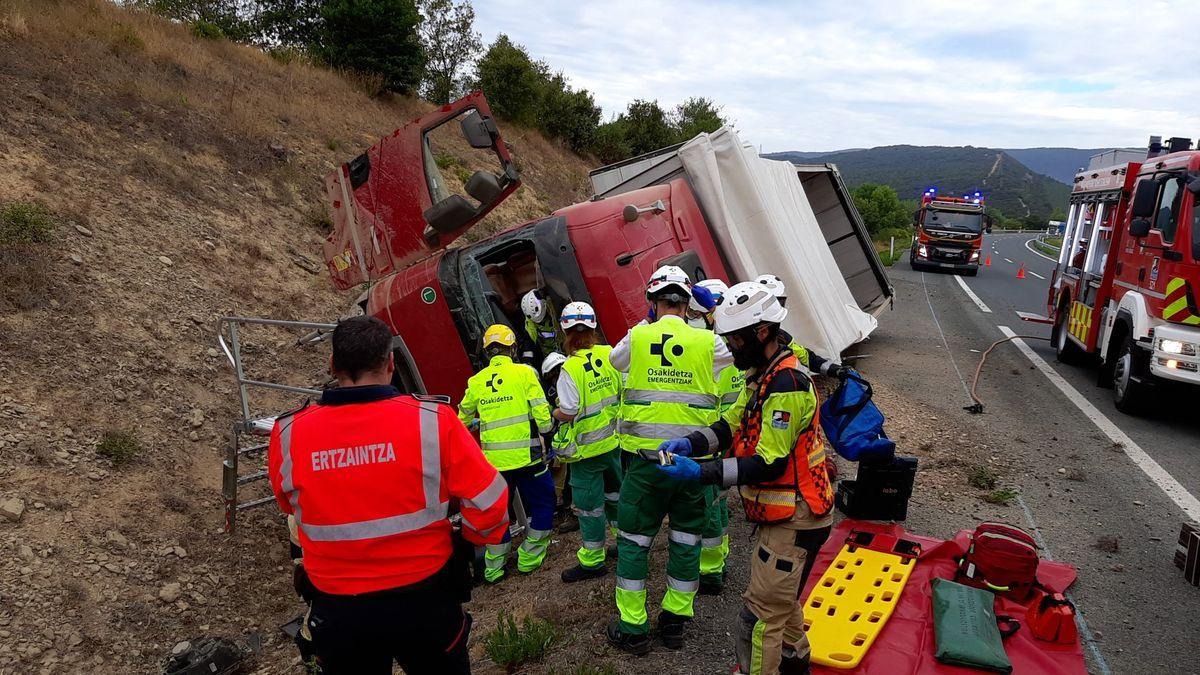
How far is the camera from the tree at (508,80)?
19938 mm

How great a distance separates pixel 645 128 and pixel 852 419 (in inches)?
956

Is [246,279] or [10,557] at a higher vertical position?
[246,279]

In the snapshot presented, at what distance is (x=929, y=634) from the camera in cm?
334

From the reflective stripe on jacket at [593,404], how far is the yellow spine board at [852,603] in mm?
1471

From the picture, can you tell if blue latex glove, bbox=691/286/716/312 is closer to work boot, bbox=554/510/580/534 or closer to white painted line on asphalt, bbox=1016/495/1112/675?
work boot, bbox=554/510/580/534

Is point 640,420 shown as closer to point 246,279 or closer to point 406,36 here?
point 246,279

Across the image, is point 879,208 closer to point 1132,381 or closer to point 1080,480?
point 1132,381

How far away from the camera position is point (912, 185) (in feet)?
445

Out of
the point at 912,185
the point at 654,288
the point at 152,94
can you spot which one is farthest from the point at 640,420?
the point at 912,185

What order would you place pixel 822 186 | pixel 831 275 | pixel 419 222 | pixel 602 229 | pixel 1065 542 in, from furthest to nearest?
1. pixel 822 186
2. pixel 831 275
3. pixel 419 222
4. pixel 602 229
5. pixel 1065 542

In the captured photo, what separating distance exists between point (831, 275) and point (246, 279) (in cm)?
674

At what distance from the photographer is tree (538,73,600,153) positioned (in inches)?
880

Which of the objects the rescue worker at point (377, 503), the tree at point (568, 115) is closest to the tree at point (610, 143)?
the tree at point (568, 115)

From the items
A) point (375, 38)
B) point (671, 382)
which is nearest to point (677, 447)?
point (671, 382)
